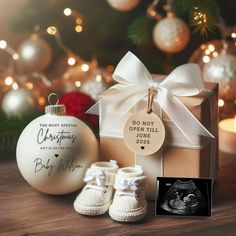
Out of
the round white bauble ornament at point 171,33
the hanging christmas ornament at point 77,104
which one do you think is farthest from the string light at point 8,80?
the round white bauble ornament at point 171,33

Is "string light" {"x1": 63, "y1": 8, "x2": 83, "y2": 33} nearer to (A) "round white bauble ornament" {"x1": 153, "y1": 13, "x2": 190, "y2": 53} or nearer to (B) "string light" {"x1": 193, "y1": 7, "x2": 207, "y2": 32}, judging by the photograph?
(A) "round white bauble ornament" {"x1": 153, "y1": 13, "x2": 190, "y2": 53}

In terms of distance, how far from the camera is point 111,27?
1691 millimetres

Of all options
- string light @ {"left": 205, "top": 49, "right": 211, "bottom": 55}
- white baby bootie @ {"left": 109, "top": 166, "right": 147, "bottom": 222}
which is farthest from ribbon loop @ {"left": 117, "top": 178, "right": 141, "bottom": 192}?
string light @ {"left": 205, "top": 49, "right": 211, "bottom": 55}

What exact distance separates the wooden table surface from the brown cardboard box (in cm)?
7

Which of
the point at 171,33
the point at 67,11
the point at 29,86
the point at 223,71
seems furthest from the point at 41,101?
the point at 223,71

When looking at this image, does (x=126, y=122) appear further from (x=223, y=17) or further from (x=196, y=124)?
(x=223, y=17)

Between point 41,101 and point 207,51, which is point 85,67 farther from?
point 207,51

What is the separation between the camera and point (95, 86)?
61.1 inches

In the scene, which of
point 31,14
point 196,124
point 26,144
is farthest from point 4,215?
point 31,14

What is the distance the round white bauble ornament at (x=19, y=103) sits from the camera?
1489mm

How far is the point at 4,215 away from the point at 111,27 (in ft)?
2.76

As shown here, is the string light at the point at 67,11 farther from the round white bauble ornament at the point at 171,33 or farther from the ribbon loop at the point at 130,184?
the ribbon loop at the point at 130,184

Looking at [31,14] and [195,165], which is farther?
[31,14]

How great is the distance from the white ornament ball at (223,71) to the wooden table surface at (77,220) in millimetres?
380
